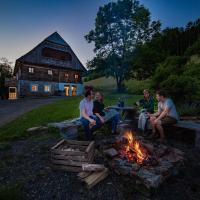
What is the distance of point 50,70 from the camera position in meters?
29.3

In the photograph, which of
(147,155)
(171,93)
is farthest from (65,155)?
(171,93)

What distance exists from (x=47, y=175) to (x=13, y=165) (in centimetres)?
97

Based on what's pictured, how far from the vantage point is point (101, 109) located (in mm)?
5879

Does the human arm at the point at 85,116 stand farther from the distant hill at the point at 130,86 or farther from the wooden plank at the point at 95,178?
the distant hill at the point at 130,86

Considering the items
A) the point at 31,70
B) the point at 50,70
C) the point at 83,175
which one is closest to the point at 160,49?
the point at 50,70

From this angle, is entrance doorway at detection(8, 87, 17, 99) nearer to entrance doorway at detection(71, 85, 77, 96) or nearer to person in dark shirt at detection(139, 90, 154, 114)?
entrance doorway at detection(71, 85, 77, 96)

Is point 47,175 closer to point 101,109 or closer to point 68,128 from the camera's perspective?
point 68,128

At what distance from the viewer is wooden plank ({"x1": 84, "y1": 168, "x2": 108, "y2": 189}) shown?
3.04 meters

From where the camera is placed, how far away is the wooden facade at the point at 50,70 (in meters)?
26.6

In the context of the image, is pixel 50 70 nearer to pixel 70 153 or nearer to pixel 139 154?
pixel 70 153

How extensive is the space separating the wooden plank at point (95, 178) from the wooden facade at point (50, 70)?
25766 mm

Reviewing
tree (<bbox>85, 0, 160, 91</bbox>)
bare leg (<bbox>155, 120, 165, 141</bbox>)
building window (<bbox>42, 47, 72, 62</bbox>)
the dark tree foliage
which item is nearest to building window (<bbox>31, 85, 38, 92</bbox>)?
building window (<bbox>42, 47, 72, 62</bbox>)

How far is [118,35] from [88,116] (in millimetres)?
28431

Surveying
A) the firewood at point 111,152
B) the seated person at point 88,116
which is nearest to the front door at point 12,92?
the seated person at point 88,116
